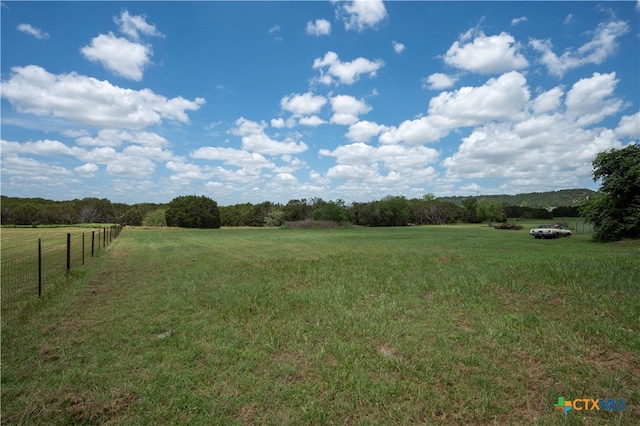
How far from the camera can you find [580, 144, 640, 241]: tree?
21.6 metres

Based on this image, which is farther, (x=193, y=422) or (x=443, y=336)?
(x=443, y=336)

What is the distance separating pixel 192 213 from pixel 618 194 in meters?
83.5

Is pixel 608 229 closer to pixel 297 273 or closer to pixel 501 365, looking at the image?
pixel 297 273

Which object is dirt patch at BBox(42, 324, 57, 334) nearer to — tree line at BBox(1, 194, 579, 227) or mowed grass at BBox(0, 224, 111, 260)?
mowed grass at BBox(0, 224, 111, 260)

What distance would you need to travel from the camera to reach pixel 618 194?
2281 centimetres

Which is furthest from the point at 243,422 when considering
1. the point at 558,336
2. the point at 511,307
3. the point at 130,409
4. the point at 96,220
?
the point at 96,220

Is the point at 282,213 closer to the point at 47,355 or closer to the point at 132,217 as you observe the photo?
the point at 132,217

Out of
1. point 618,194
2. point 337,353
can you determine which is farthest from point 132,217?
point 337,353

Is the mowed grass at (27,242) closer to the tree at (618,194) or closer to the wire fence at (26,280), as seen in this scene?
the wire fence at (26,280)

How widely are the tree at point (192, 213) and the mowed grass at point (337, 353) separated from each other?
81.0 metres

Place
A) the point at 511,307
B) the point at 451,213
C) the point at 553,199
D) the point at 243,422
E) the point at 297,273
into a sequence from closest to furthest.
Answer: the point at 243,422, the point at 511,307, the point at 297,273, the point at 451,213, the point at 553,199

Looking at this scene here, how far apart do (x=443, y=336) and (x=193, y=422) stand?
161 inches

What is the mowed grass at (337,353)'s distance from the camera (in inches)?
149

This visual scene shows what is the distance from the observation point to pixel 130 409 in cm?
379
